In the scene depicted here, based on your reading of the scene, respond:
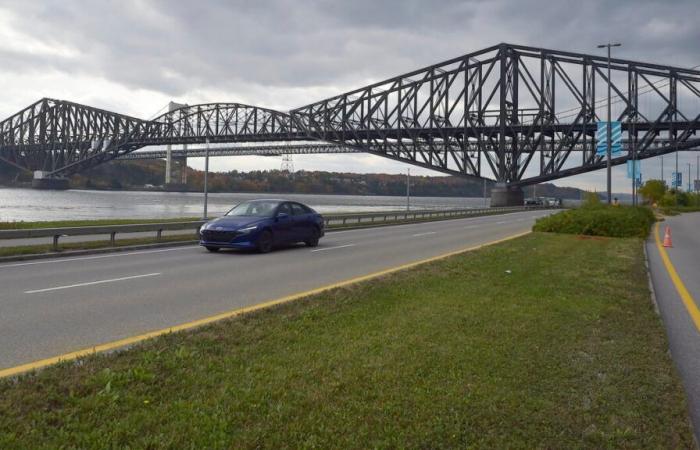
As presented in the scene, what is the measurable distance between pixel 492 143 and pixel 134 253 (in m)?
72.1

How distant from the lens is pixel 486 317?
6.82 meters

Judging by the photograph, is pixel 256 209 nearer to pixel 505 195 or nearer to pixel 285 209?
pixel 285 209

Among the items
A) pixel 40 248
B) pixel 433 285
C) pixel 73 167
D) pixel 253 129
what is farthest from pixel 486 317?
pixel 73 167

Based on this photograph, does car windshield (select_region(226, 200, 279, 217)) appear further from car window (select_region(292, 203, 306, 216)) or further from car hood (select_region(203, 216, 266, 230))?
car window (select_region(292, 203, 306, 216))

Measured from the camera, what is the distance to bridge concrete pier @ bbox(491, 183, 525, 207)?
79.3 metres

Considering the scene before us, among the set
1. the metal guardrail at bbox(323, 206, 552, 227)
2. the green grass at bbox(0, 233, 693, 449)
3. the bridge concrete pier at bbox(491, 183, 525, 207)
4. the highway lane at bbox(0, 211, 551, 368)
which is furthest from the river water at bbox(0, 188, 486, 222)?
the green grass at bbox(0, 233, 693, 449)

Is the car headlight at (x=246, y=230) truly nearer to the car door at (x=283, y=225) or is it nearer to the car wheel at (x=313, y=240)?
the car door at (x=283, y=225)

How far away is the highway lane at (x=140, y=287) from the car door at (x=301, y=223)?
50cm

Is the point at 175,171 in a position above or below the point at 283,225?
above

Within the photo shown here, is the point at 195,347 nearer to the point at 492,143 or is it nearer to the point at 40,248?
the point at 40,248

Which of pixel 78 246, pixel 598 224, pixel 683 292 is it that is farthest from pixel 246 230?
pixel 598 224

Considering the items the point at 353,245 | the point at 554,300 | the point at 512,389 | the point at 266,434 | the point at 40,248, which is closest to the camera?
the point at 266,434

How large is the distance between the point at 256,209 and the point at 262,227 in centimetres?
119

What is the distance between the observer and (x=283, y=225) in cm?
1639
